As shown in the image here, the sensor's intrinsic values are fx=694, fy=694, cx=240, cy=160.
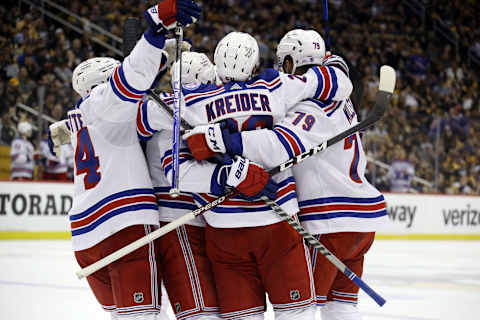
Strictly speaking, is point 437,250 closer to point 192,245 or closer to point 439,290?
point 439,290

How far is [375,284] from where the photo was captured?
563 cm

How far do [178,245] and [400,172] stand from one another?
7480mm

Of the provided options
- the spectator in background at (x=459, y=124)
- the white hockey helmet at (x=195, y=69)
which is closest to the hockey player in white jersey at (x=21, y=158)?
the white hockey helmet at (x=195, y=69)

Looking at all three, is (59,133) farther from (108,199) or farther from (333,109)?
(333,109)

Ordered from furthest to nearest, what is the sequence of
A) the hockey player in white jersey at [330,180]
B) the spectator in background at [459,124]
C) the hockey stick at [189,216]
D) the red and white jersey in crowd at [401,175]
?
the spectator in background at [459,124] < the red and white jersey in crowd at [401,175] < the hockey player in white jersey at [330,180] < the hockey stick at [189,216]

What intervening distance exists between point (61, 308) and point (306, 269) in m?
2.54

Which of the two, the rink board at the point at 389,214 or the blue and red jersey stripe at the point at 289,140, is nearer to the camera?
the blue and red jersey stripe at the point at 289,140

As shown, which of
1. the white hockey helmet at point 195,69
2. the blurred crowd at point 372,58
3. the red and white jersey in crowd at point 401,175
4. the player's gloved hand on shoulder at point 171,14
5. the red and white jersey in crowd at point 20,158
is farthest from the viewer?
the red and white jersey in crowd at point 401,175

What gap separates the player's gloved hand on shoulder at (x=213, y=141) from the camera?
224 centimetres

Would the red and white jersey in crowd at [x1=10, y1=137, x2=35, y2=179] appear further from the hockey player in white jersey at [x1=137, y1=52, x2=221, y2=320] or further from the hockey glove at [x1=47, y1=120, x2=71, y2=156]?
the hockey player in white jersey at [x1=137, y1=52, x2=221, y2=320]

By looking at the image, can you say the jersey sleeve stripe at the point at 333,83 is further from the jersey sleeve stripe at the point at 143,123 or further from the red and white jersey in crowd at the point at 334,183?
the jersey sleeve stripe at the point at 143,123

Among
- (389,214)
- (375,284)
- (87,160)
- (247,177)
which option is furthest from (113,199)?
(389,214)

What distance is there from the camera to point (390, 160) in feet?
30.8

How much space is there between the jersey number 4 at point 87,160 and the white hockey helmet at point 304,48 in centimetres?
80
